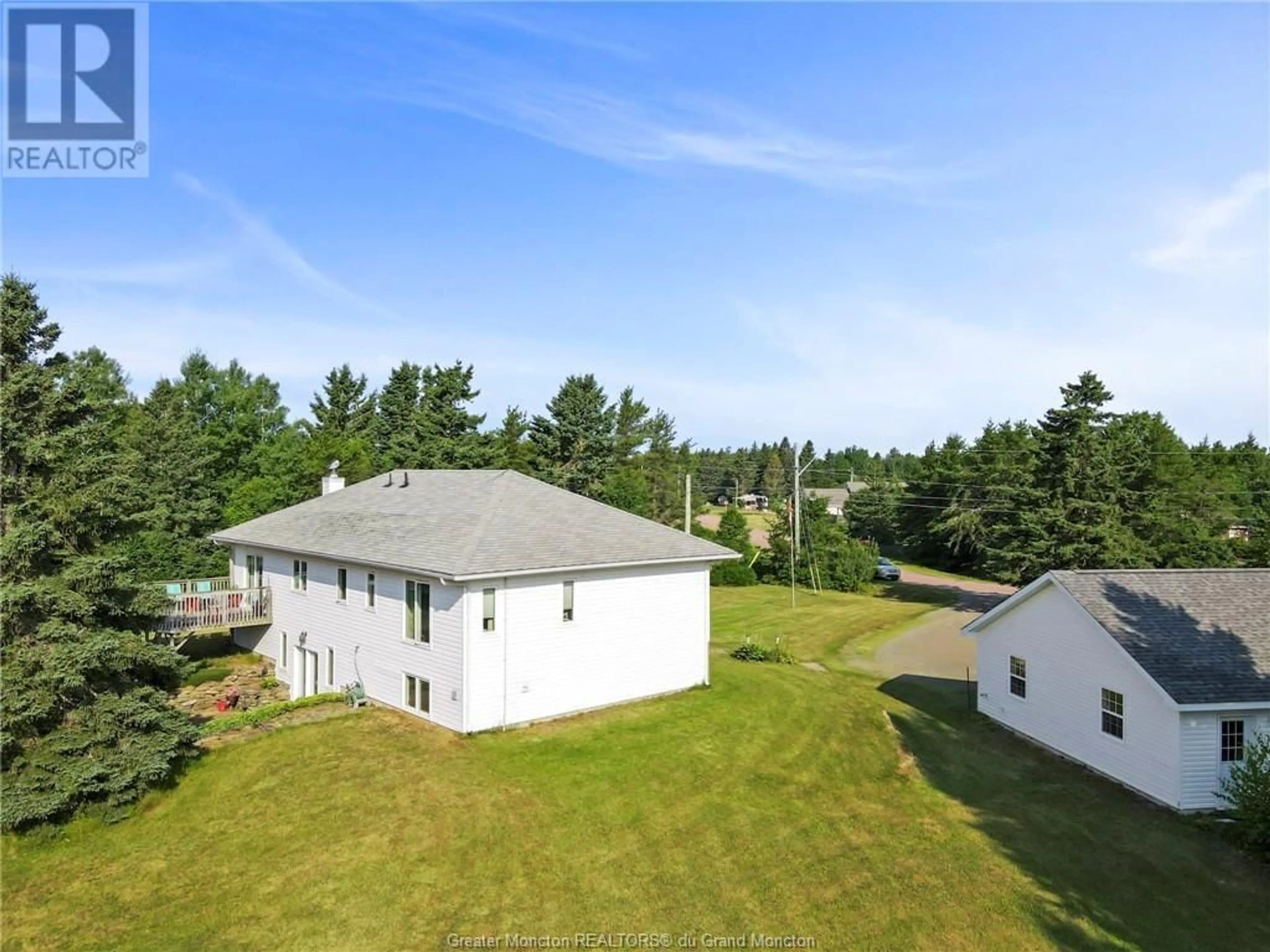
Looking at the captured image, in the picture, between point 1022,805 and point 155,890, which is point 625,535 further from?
point 155,890

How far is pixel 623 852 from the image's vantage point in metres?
13.5

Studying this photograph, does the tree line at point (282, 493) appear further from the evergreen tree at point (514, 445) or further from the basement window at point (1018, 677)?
the basement window at point (1018, 677)

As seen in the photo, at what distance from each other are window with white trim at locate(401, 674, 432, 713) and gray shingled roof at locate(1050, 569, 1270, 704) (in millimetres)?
16922

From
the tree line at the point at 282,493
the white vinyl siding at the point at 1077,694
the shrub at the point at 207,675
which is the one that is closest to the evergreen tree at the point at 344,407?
the tree line at the point at 282,493

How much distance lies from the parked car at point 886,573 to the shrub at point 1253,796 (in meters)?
39.4

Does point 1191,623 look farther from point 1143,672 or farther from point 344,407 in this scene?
point 344,407

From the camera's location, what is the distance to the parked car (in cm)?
5562

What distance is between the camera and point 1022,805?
1634cm

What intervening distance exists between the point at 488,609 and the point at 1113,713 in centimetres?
1551

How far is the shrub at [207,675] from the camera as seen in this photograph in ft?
77.0

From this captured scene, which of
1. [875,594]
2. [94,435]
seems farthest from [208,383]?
[875,594]

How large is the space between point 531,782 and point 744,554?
41.5 m

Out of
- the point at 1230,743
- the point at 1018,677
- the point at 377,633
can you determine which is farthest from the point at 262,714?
the point at 1230,743

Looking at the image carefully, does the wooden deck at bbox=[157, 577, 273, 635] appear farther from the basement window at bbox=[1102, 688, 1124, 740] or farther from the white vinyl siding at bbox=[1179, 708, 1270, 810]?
the white vinyl siding at bbox=[1179, 708, 1270, 810]
